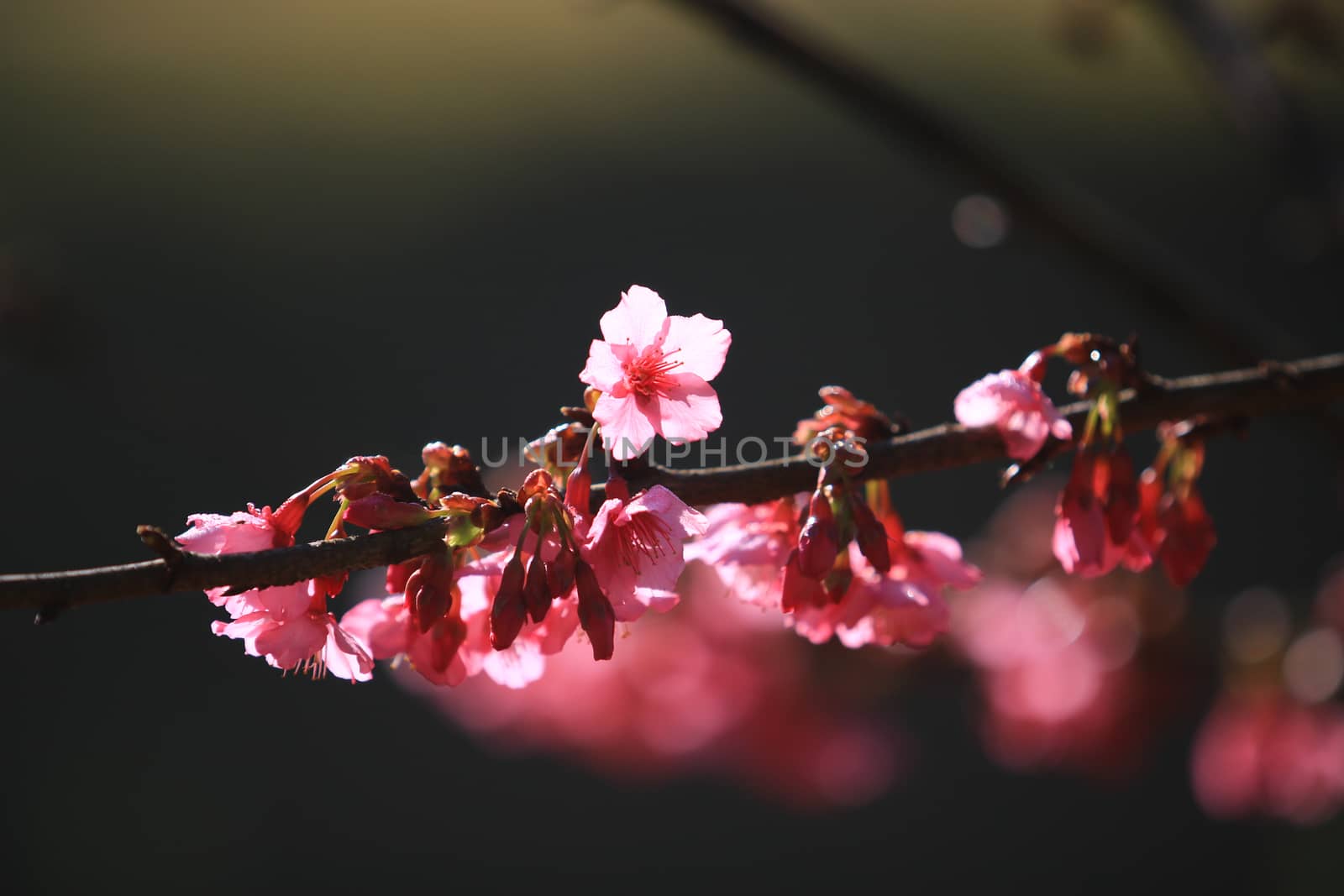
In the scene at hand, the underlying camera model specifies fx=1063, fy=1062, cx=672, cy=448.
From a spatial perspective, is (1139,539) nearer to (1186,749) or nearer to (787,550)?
(787,550)

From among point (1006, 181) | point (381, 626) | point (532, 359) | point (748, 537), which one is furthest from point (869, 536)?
point (532, 359)

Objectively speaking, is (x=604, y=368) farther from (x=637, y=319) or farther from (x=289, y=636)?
(x=289, y=636)

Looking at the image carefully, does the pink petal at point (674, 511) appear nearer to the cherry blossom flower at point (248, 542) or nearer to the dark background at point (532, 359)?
the cherry blossom flower at point (248, 542)

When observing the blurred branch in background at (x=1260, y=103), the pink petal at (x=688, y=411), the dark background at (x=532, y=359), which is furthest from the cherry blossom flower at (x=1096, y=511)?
the dark background at (x=532, y=359)

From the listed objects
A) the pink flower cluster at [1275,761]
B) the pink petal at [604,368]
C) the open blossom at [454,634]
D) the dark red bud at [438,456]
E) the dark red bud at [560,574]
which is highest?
the pink petal at [604,368]

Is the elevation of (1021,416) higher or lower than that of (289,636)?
higher

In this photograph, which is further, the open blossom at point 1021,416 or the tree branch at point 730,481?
the open blossom at point 1021,416
